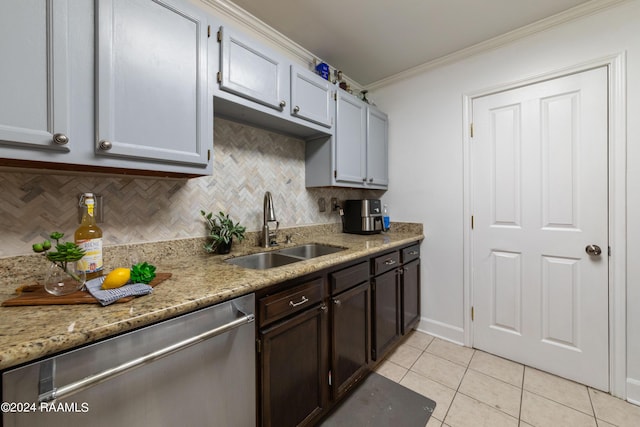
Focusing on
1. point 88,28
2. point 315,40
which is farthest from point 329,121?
point 88,28

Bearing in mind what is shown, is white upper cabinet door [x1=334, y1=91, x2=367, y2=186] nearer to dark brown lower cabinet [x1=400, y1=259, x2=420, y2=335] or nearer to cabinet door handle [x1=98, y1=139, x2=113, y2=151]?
dark brown lower cabinet [x1=400, y1=259, x2=420, y2=335]

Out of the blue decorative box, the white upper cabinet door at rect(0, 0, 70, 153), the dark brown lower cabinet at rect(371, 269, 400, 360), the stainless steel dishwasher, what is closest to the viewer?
the stainless steel dishwasher

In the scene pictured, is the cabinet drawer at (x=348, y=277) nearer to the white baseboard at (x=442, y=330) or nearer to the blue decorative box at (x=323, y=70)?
the white baseboard at (x=442, y=330)

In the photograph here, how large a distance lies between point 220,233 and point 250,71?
0.94 m

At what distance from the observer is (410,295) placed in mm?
2209

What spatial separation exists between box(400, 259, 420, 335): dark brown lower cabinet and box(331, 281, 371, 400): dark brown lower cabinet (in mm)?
562

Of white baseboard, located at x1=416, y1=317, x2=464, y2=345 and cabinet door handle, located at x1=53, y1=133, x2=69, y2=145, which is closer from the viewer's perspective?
cabinet door handle, located at x1=53, y1=133, x2=69, y2=145

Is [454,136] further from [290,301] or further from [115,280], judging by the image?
[115,280]

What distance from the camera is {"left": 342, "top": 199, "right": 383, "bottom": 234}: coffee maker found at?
2.36 m

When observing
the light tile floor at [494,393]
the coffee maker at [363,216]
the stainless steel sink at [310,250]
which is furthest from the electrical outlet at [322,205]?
the light tile floor at [494,393]

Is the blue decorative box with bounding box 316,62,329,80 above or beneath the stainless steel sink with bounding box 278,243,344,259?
above

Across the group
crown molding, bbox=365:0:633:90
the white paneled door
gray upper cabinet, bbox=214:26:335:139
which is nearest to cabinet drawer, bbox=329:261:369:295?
gray upper cabinet, bbox=214:26:335:139

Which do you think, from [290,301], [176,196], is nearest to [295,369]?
[290,301]

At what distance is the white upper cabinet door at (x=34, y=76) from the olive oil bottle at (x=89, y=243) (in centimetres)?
25
